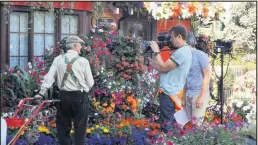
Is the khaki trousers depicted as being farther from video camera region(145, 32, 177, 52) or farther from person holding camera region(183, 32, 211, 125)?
video camera region(145, 32, 177, 52)

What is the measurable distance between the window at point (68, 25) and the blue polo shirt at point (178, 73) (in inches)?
156

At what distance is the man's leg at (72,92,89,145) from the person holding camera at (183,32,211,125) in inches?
53.5

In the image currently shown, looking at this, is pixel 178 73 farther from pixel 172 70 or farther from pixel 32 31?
pixel 32 31

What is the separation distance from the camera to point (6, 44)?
9.45m

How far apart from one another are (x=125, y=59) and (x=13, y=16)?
231cm

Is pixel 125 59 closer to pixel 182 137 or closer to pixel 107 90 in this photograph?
pixel 107 90

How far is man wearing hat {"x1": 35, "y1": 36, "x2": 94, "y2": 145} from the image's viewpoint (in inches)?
249

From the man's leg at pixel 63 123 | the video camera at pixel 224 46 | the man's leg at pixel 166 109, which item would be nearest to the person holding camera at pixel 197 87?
the man's leg at pixel 166 109

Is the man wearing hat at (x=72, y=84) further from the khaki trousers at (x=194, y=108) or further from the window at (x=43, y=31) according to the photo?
the window at (x=43, y=31)

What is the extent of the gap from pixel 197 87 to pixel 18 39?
428cm

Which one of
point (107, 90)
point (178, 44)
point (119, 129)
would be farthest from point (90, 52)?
point (178, 44)

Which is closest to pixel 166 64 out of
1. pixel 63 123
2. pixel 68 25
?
pixel 63 123

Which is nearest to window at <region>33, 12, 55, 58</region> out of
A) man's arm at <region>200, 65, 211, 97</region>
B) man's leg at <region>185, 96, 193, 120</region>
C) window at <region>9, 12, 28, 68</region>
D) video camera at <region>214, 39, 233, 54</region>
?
window at <region>9, 12, 28, 68</region>

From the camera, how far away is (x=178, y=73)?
6715mm
